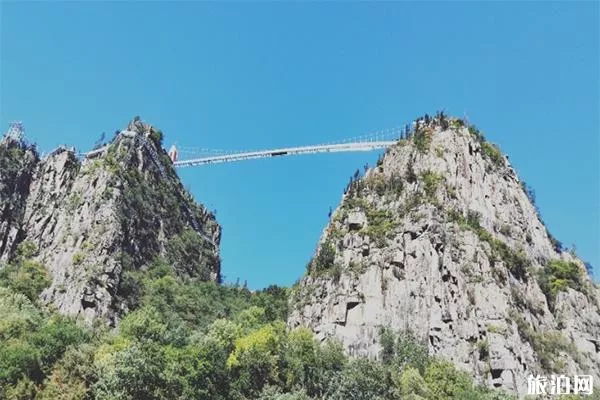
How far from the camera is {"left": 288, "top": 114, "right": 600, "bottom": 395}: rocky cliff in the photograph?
64.7 metres

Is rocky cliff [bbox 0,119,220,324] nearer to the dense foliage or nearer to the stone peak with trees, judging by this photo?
the stone peak with trees

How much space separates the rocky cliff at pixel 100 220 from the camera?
71062 millimetres

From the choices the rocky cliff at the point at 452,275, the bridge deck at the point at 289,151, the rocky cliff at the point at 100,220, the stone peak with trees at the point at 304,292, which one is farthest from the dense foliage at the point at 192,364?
the bridge deck at the point at 289,151

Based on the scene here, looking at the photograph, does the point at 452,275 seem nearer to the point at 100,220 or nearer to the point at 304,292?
the point at 304,292

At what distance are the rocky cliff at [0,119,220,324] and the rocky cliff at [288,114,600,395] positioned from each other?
1964cm

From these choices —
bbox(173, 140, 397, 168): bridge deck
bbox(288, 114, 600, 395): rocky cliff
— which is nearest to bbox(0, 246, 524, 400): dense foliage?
bbox(288, 114, 600, 395): rocky cliff

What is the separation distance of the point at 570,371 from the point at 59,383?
150 feet

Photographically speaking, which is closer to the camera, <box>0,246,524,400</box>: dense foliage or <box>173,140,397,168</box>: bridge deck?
<box>0,246,524,400</box>: dense foliage

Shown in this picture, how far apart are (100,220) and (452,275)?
3855cm

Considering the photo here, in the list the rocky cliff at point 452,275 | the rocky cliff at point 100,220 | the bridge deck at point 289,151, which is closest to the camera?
the rocky cliff at point 452,275

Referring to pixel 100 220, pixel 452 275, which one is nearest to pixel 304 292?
pixel 452 275

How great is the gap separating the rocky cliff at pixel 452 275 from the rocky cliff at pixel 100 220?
64.4 feet

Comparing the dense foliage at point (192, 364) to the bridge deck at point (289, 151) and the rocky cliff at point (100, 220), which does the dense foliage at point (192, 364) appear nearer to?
the rocky cliff at point (100, 220)

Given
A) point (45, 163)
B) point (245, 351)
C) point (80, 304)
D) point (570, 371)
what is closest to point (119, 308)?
point (80, 304)
